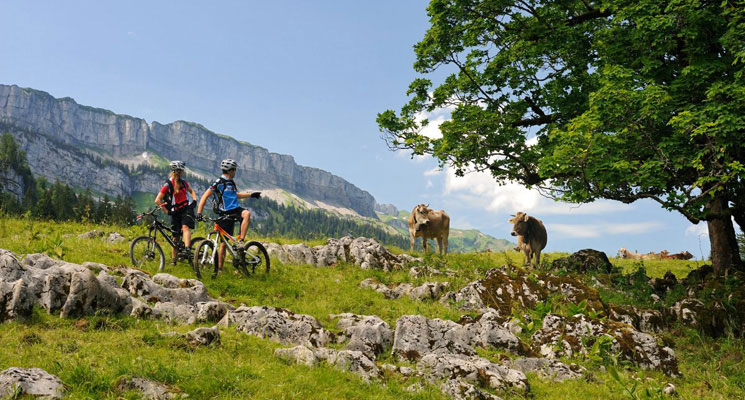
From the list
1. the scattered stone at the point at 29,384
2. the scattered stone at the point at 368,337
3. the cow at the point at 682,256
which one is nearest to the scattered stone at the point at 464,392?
the scattered stone at the point at 368,337

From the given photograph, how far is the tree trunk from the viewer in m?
15.2

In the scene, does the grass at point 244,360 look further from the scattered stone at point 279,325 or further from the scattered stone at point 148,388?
the scattered stone at point 279,325

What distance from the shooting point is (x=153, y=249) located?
1303 cm

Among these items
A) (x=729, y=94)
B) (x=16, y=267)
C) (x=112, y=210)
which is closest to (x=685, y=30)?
(x=729, y=94)

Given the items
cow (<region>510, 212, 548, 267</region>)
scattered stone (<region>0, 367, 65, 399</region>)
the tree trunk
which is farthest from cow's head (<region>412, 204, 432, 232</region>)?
scattered stone (<region>0, 367, 65, 399</region>)

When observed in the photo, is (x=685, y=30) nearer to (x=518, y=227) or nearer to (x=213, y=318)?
(x=518, y=227)

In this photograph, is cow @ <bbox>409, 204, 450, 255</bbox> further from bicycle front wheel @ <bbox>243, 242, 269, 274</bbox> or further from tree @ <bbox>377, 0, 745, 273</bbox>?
bicycle front wheel @ <bbox>243, 242, 269, 274</bbox>

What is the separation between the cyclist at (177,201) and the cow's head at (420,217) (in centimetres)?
1491

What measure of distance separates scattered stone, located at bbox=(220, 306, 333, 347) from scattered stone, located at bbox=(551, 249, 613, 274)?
13.8 meters

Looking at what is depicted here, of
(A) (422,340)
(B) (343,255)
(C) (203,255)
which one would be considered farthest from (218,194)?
(A) (422,340)

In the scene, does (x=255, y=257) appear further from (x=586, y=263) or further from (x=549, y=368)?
(x=586, y=263)

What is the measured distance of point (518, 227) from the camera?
21078 millimetres

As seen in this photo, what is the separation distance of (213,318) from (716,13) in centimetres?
1824

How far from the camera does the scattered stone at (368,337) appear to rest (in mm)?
8227
